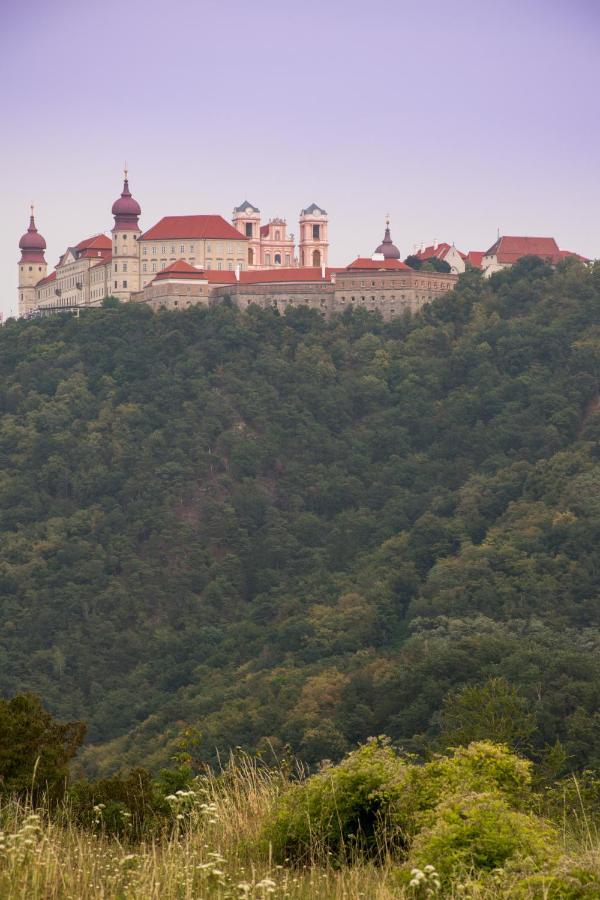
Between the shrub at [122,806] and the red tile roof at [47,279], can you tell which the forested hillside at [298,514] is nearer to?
the red tile roof at [47,279]

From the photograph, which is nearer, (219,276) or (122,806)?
(122,806)

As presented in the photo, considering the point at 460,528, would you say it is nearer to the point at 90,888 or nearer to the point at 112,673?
the point at 112,673

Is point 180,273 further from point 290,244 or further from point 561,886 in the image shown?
point 561,886

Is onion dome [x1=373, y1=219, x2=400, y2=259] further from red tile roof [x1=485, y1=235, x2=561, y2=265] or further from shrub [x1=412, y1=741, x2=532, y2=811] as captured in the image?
shrub [x1=412, y1=741, x2=532, y2=811]

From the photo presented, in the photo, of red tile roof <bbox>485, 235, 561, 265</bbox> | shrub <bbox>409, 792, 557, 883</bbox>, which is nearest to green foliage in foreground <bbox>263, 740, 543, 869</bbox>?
shrub <bbox>409, 792, 557, 883</bbox>

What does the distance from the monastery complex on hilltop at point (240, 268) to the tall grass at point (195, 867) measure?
7334 centimetres

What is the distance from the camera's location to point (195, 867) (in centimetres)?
1050

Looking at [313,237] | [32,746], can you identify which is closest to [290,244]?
[313,237]

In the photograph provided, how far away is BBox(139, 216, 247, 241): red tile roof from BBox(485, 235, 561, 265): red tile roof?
14.6m

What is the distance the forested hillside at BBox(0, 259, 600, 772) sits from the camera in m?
54.8

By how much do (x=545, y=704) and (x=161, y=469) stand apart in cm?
4040

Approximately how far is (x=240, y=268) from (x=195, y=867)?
79.2m

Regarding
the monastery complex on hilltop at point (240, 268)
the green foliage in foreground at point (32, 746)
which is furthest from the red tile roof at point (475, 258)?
the green foliage in foreground at point (32, 746)

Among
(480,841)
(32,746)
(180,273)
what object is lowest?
(32,746)
